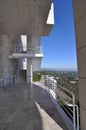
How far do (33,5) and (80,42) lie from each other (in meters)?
4.32

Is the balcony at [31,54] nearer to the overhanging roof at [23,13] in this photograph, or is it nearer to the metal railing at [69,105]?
the overhanging roof at [23,13]

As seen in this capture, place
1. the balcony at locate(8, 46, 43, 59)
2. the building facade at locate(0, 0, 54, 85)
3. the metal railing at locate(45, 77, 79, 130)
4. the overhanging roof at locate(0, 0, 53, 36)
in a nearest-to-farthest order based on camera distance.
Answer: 1. the metal railing at locate(45, 77, 79, 130)
2. the overhanging roof at locate(0, 0, 53, 36)
3. the building facade at locate(0, 0, 54, 85)
4. the balcony at locate(8, 46, 43, 59)

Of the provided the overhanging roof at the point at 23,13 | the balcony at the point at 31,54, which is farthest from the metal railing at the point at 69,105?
the balcony at the point at 31,54


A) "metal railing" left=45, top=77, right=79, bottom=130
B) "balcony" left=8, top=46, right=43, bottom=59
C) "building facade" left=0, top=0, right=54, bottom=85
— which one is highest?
"building facade" left=0, top=0, right=54, bottom=85

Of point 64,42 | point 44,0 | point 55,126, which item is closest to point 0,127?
point 55,126

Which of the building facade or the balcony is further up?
the building facade

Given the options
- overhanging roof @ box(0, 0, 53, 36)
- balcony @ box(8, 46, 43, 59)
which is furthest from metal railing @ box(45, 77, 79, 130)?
balcony @ box(8, 46, 43, 59)

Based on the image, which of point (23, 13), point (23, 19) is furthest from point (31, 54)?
point (23, 13)

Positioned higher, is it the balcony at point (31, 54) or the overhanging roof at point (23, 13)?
the overhanging roof at point (23, 13)

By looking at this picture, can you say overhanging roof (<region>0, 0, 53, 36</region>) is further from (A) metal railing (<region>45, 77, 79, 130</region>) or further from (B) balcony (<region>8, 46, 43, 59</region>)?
(A) metal railing (<region>45, 77, 79, 130</region>)

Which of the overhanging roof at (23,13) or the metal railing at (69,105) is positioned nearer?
the metal railing at (69,105)

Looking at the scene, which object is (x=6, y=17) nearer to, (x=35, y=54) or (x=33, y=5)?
(x=33, y=5)

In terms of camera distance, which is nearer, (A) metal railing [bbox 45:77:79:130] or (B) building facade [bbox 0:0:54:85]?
(A) metal railing [bbox 45:77:79:130]

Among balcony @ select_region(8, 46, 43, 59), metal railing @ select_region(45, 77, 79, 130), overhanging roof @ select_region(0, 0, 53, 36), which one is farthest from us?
balcony @ select_region(8, 46, 43, 59)
